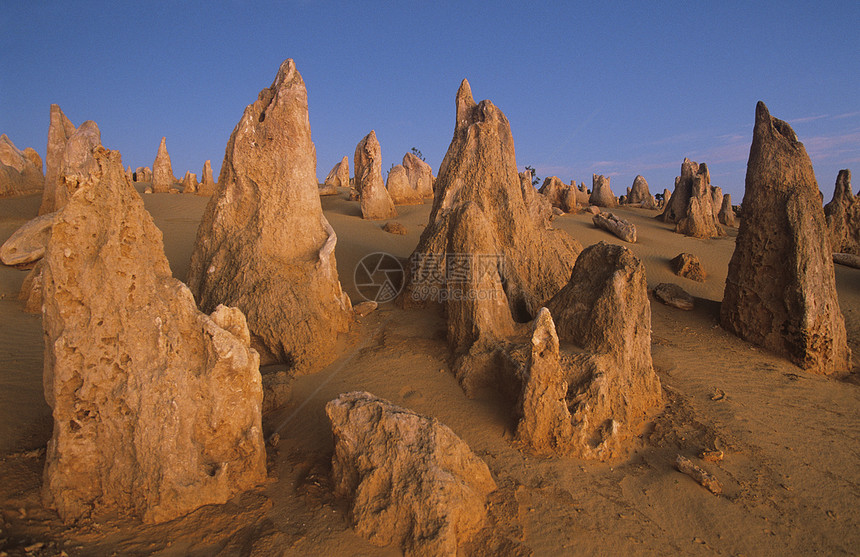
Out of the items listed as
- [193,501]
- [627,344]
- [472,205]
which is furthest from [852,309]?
[193,501]

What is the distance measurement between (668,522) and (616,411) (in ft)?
3.59

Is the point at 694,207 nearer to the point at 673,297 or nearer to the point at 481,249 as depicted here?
the point at 673,297

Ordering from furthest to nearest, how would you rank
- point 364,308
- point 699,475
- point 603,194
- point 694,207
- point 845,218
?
point 603,194 < point 694,207 < point 845,218 < point 364,308 < point 699,475

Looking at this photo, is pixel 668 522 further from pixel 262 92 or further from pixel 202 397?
pixel 262 92

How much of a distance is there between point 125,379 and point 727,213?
75.2 ft

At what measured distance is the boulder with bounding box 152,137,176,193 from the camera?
21219 millimetres

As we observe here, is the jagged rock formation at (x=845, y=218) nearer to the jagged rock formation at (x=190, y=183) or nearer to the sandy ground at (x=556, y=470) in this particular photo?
the sandy ground at (x=556, y=470)

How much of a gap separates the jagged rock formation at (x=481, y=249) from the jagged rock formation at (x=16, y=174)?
16.4m

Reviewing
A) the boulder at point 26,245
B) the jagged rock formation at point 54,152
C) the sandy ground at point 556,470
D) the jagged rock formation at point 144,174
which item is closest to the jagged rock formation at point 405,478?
the sandy ground at point 556,470

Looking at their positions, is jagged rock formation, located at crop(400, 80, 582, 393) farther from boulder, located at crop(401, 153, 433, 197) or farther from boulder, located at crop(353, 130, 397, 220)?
boulder, located at crop(401, 153, 433, 197)

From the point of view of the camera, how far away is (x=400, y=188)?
63.8 feet

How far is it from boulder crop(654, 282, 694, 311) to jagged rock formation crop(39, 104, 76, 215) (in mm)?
14134

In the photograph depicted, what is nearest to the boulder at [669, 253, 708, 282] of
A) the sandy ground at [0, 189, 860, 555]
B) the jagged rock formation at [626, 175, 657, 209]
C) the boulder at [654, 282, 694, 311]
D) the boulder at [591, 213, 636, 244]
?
the boulder at [591, 213, 636, 244]

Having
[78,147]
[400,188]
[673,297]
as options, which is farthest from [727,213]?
[78,147]
